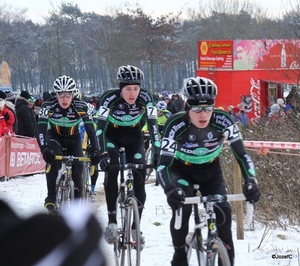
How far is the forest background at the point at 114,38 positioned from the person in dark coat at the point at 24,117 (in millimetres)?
7058

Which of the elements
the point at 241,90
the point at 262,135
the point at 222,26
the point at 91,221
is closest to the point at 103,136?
the point at 262,135

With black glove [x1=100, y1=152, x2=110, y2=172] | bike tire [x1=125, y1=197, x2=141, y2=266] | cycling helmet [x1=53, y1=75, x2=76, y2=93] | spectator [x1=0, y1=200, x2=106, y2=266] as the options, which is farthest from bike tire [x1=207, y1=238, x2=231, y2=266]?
cycling helmet [x1=53, y1=75, x2=76, y2=93]

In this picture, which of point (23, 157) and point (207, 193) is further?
point (23, 157)

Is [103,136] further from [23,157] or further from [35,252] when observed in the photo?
[23,157]

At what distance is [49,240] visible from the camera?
1093mm

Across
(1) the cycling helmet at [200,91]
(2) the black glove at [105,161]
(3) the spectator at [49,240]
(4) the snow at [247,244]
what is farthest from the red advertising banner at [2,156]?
(3) the spectator at [49,240]

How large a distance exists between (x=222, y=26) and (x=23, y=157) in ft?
158

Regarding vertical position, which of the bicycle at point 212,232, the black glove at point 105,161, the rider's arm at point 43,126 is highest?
the rider's arm at point 43,126

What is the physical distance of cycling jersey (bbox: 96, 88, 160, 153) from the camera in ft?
22.3

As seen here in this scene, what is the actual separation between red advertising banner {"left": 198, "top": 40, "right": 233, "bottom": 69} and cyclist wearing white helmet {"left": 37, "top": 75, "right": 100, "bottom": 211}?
23069mm

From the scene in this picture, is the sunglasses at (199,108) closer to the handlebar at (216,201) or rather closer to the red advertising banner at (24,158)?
the handlebar at (216,201)

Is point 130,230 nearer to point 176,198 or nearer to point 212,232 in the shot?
point 212,232

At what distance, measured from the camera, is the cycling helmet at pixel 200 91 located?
4926 millimetres

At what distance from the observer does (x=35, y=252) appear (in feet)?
3.53
